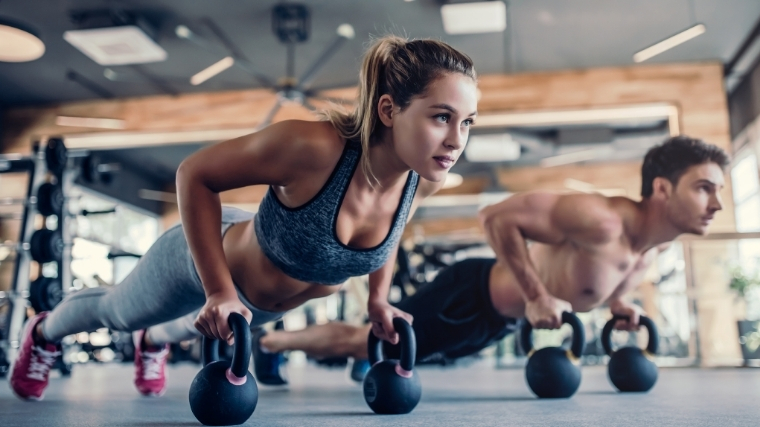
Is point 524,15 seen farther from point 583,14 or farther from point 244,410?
point 244,410

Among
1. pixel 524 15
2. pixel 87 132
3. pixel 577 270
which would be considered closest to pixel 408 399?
pixel 577 270

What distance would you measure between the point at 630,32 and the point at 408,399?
464 cm

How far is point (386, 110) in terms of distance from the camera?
134cm

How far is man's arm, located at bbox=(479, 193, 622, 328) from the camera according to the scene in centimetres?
197

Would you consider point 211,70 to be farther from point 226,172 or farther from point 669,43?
point 226,172

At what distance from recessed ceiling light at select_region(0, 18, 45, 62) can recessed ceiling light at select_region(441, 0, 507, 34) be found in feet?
8.54

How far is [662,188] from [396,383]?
113 cm

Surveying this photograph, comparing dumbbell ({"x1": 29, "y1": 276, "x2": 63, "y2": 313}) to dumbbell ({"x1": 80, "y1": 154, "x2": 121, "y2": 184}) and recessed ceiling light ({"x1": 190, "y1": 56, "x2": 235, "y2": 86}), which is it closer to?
dumbbell ({"x1": 80, "y1": 154, "x2": 121, "y2": 184})

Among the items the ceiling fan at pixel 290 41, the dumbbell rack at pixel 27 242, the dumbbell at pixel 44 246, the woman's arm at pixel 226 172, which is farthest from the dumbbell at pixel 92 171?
the woman's arm at pixel 226 172

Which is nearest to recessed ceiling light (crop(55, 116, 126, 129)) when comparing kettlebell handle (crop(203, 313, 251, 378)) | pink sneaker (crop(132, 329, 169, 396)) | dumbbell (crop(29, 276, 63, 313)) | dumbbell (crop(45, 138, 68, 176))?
dumbbell (crop(45, 138, 68, 176))

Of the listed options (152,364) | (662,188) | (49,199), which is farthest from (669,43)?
(152,364)

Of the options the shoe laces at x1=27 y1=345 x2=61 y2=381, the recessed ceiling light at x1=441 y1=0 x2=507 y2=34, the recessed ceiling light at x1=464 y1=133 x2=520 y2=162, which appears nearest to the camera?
the shoe laces at x1=27 y1=345 x2=61 y2=381

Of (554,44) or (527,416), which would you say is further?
(554,44)

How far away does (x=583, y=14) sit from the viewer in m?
4.99
